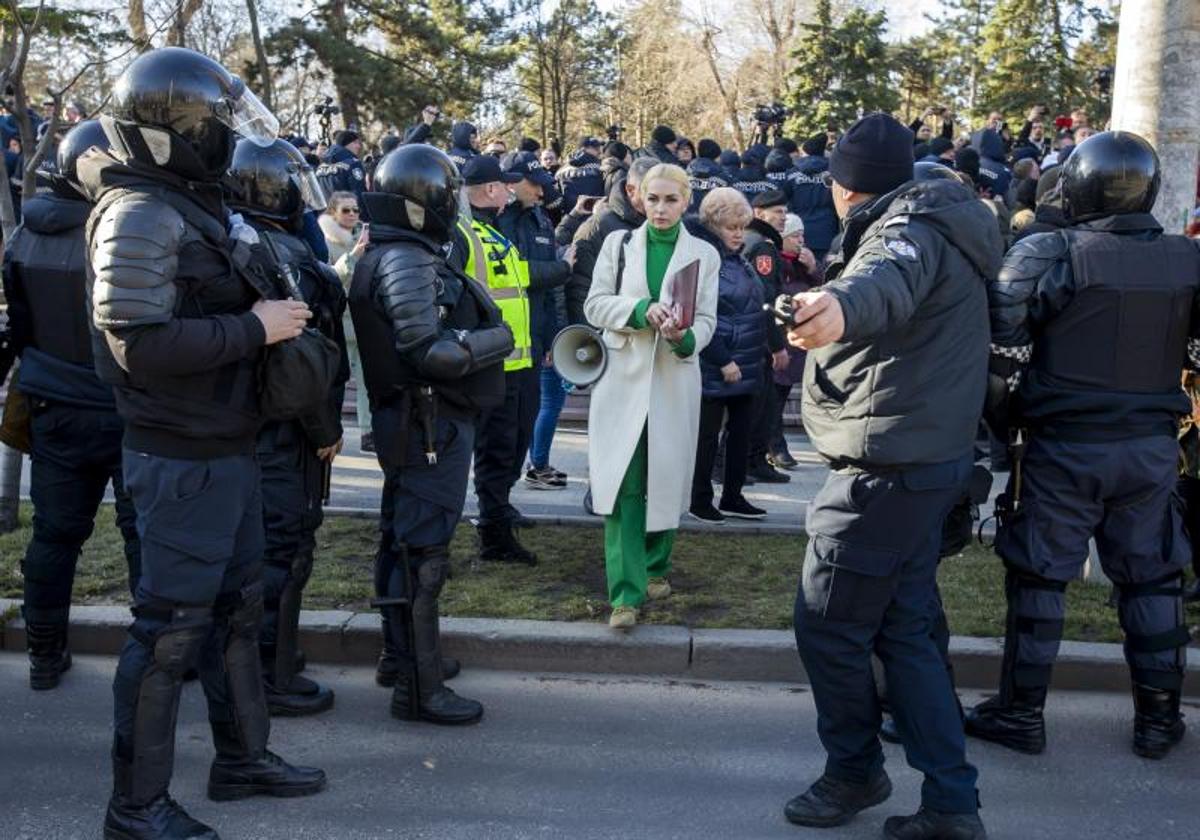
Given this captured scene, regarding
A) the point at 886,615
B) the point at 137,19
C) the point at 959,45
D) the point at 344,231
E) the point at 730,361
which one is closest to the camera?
the point at 886,615

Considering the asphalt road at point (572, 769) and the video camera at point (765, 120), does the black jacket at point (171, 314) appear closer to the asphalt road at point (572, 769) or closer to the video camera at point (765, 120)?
the asphalt road at point (572, 769)

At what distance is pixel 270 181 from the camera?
14.6ft

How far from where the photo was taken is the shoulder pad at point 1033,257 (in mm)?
4188

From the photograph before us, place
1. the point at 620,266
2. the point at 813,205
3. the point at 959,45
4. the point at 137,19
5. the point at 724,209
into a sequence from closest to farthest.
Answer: the point at 620,266
the point at 724,209
the point at 813,205
the point at 137,19
the point at 959,45

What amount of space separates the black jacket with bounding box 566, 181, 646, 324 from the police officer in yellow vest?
89 cm

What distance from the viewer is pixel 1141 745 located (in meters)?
4.40

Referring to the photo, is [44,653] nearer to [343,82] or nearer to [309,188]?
[309,188]

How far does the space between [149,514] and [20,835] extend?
1.05 m

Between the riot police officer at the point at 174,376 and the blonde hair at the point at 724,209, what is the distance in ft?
10.7

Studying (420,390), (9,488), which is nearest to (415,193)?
(420,390)

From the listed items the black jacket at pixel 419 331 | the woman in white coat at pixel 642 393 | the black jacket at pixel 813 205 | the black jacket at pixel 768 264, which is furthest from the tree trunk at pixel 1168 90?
the black jacket at pixel 813 205

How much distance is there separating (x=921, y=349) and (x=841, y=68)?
102 feet

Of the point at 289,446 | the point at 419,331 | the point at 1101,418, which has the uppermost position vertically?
the point at 419,331

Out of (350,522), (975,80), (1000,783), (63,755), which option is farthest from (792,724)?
(975,80)
